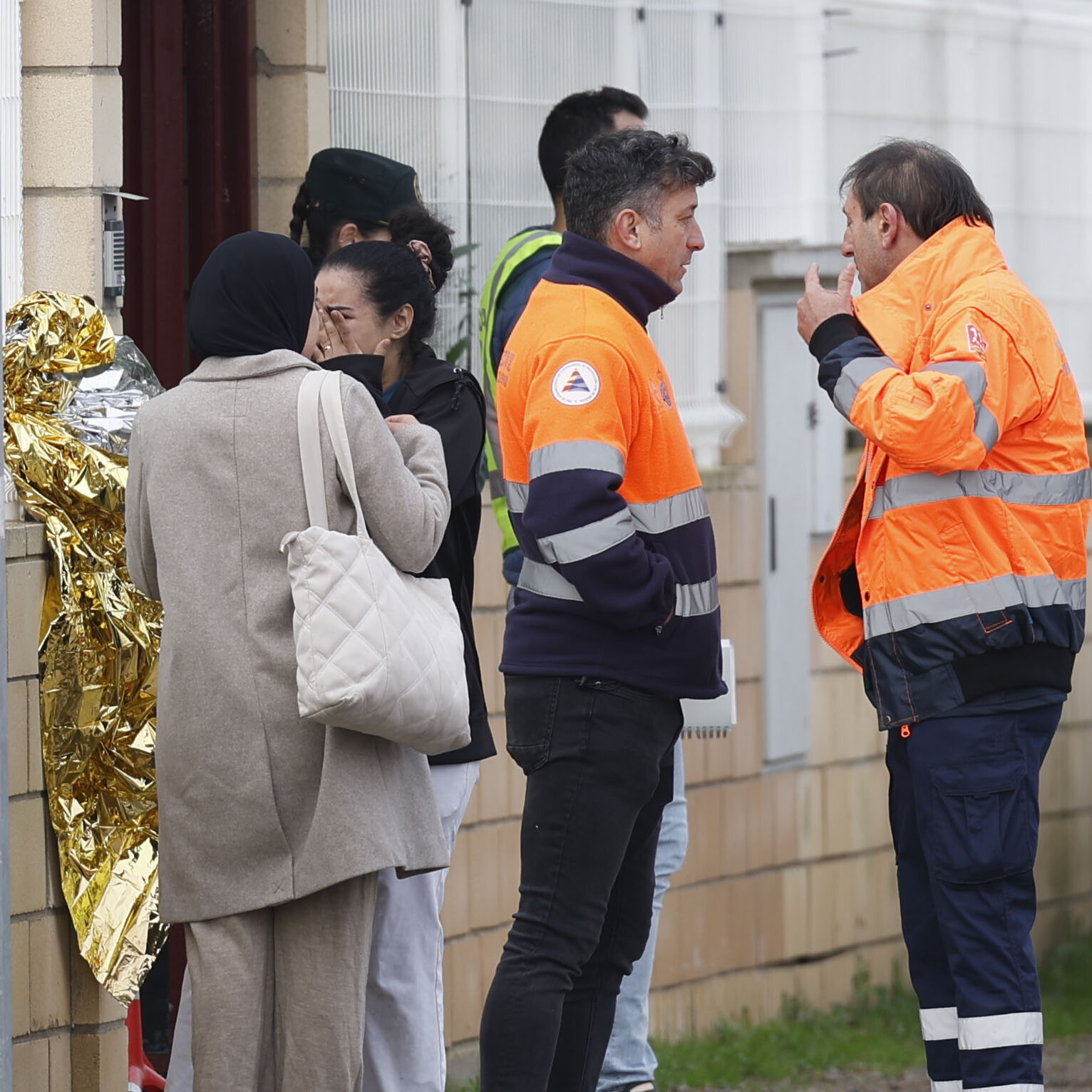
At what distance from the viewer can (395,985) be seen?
4000mm

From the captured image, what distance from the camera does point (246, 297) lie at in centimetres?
360

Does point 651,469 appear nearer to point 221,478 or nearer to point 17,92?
point 221,478

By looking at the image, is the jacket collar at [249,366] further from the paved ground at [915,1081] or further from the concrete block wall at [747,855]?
the paved ground at [915,1081]

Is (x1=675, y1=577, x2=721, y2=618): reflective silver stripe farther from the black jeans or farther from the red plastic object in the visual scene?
the red plastic object

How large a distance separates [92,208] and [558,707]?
1470mm

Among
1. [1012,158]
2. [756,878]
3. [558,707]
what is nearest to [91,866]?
[558,707]

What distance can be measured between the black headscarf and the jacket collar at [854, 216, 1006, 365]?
1.16 meters

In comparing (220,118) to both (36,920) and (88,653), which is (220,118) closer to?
(88,653)

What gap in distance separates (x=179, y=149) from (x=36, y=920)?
196cm

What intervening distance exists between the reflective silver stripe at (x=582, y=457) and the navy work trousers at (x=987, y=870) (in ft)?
2.60

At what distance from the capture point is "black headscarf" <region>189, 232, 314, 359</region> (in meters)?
3.59

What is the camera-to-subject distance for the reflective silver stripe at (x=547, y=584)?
3.89 metres

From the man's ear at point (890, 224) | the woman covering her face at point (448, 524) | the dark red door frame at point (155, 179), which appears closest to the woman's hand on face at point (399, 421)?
the woman covering her face at point (448, 524)

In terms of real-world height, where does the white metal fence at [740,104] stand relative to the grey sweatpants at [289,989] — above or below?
above
